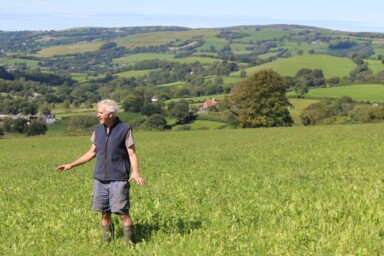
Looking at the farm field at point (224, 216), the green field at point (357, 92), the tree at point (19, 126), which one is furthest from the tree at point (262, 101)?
the farm field at point (224, 216)

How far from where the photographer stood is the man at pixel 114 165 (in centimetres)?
852

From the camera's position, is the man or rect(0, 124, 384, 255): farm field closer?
rect(0, 124, 384, 255): farm field

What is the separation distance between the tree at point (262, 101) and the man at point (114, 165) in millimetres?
57843

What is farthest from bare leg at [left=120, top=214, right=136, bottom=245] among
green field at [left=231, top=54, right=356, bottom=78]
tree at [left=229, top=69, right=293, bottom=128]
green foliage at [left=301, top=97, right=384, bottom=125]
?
green field at [left=231, top=54, right=356, bottom=78]

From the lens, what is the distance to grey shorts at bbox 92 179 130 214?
8.52 m

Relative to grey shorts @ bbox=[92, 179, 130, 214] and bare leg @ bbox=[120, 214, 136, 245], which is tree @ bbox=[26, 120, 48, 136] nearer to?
grey shorts @ bbox=[92, 179, 130, 214]

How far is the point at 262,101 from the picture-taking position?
6638 centimetres

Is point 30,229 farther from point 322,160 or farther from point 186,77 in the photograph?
point 186,77

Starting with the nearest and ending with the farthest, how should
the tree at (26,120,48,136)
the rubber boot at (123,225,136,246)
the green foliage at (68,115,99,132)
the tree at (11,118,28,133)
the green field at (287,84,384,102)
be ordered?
the rubber boot at (123,225,136,246), the tree at (26,120,48,136), the tree at (11,118,28,133), the green foliage at (68,115,99,132), the green field at (287,84,384,102)

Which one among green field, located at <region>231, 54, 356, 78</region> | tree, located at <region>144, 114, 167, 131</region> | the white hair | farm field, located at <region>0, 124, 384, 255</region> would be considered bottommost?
tree, located at <region>144, 114, 167, 131</region>

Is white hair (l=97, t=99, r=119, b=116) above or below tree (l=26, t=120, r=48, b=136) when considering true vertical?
above

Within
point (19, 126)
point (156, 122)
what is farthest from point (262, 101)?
point (19, 126)

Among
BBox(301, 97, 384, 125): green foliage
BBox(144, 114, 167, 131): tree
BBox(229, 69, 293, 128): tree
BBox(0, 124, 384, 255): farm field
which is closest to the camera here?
BBox(0, 124, 384, 255): farm field

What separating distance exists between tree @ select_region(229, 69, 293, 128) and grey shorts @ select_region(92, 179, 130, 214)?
5782cm
